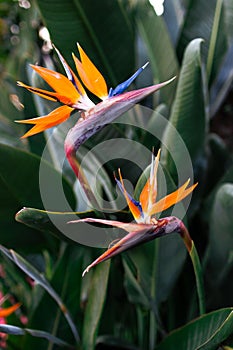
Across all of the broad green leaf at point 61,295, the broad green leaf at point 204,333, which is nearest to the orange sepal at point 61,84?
the broad green leaf at point 204,333

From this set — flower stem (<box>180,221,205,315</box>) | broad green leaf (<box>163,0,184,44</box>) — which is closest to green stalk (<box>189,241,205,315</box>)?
flower stem (<box>180,221,205,315</box>)

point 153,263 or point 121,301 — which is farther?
point 121,301

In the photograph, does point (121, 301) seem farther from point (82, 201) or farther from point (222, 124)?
point (222, 124)

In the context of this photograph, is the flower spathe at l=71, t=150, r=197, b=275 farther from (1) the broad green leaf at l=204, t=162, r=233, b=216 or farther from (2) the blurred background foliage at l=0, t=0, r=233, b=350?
(1) the broad green leaf at l=204, t=162, r=233, b=216

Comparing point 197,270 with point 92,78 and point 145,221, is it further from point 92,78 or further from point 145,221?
point 92,78

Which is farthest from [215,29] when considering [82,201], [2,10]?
[2,10]

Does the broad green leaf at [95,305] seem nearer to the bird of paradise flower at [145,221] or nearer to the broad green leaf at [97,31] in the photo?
the bird of paradise flower at [145,221]
